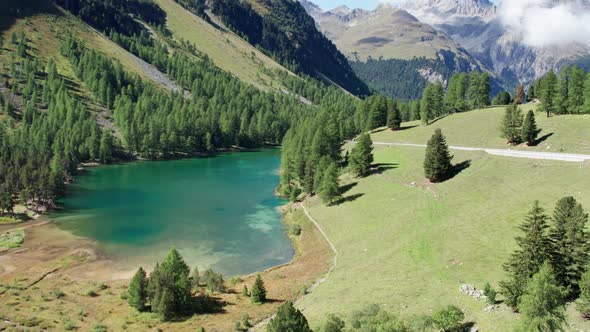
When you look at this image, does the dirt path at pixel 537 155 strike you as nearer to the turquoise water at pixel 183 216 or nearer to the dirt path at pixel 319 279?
the dirt path at pixel 319 279

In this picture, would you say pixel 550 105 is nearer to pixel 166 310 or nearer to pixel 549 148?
pixel 549 148

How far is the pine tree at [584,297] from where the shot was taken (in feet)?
111

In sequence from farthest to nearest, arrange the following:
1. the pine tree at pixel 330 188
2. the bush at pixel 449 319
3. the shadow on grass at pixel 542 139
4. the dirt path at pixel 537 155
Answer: the pine tree at pixel 330 188 < the shadow on grass at pixel 542 139 < the dirt path at pixel 537 155 < the bush at pixel 449 319

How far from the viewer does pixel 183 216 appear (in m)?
99.9

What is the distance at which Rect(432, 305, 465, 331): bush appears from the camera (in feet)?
117

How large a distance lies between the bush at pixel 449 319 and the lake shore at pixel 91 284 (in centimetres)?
2350

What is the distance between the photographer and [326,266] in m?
67.5

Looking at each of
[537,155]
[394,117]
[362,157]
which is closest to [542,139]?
[537,155]

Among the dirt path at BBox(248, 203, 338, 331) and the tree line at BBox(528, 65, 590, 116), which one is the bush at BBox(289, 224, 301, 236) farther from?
the tree line at BBox(528, 65, 590, 116)

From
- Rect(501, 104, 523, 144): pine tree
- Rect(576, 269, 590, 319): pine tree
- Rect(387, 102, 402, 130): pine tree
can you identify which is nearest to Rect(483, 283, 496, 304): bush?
Rect(576, 269, 590, 319): pine tree

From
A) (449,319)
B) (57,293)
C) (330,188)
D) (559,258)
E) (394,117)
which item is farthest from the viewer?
(394,117)

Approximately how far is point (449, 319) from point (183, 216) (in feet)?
244

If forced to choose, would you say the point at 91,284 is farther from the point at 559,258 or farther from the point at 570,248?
the point at 570,248

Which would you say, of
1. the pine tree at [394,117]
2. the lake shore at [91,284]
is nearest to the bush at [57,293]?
the lake shore at [91,284]
